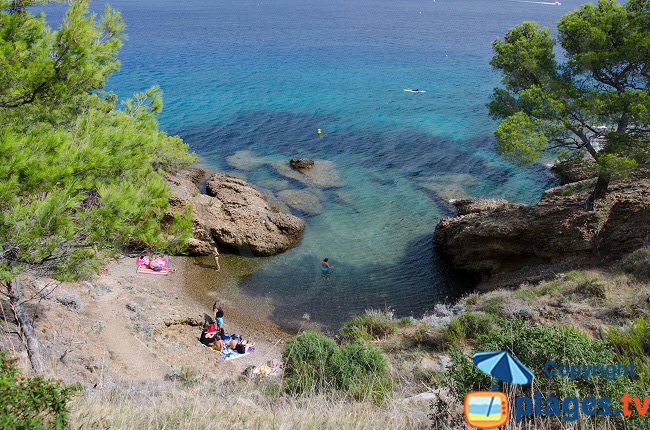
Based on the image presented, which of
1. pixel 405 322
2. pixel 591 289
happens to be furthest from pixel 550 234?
pixel 405 322

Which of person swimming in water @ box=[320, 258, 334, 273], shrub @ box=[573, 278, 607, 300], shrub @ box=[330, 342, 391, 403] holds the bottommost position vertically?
person swimming in water @ box=[320, 258, 334, 273]

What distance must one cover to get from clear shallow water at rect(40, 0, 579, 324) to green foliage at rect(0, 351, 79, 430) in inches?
526

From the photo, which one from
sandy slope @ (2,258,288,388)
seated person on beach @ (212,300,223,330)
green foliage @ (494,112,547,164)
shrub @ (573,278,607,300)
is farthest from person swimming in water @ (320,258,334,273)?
shrub @ (573,278,607,300)

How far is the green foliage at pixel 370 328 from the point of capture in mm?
13927

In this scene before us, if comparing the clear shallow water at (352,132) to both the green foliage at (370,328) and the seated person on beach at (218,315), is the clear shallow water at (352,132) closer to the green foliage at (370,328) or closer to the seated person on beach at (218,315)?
the seated person on beach at (218,315)

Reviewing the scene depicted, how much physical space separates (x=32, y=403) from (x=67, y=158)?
3893 mm

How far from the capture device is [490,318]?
1207 centimetres

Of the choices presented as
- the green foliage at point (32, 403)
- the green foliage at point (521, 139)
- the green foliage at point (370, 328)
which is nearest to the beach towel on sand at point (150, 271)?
the green foliage at point (370, 328)

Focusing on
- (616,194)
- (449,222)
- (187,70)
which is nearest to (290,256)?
(449,222)

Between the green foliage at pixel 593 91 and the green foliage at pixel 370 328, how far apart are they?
7.31 m

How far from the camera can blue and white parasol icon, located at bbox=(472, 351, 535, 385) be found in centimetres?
452

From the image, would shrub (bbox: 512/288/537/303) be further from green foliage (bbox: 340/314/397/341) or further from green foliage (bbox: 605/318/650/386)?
green foliage (bbox: 340/314/397/341)

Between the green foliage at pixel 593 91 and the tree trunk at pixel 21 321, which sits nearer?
the tree trunk at pixel 21 321

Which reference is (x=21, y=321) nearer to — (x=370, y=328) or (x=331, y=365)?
(x=331, y=365)
